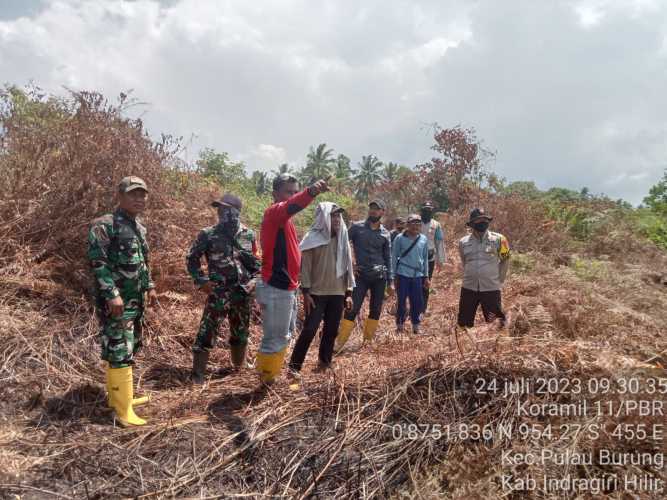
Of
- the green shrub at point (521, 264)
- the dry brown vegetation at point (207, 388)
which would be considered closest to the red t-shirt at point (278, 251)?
the dry brown vegetation at point (207, 388)

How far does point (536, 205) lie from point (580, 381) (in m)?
11.9

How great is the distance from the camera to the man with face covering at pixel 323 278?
3703 mm

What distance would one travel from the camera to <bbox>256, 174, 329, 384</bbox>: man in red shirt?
10.6 ft

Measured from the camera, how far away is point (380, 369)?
3117mm

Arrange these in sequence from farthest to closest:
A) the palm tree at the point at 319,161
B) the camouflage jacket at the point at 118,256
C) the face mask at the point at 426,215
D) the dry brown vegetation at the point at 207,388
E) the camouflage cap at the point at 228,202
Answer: the palm tree at the point at 319,161 < the face mask at the point at 426,215 < the camouflage cap at the point at 228,202 < the camouflage jacket at the point at 118,256 < the dry brown vegetation at the point at 207,388

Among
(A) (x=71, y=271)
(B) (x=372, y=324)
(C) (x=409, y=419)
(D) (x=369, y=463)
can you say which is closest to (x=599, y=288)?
(B) (x=372, y=324)

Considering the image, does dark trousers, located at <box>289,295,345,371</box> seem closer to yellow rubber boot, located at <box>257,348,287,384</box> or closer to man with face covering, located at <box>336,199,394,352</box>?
yellow rubber boot, located at <box>257,348,287,384</box>

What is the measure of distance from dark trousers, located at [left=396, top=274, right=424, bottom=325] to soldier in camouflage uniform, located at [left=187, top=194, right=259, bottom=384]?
2.32 m

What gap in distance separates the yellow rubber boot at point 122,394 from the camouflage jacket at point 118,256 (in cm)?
53

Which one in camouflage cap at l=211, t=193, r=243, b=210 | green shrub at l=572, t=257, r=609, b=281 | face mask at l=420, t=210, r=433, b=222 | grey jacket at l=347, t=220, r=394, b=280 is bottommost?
green shrub at l=572, t=257, r=609, b=281

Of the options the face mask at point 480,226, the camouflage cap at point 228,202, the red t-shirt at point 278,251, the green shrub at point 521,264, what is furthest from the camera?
the green shrub at point 521,264

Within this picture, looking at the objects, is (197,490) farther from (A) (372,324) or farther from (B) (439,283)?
(B) (439,283)

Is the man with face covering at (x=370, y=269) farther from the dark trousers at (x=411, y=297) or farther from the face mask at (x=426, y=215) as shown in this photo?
the face mask at (x=426, y=215)

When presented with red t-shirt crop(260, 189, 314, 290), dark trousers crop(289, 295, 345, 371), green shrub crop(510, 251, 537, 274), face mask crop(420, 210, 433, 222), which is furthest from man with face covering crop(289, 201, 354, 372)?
green shrub crop(510, 251, 537, 274)
